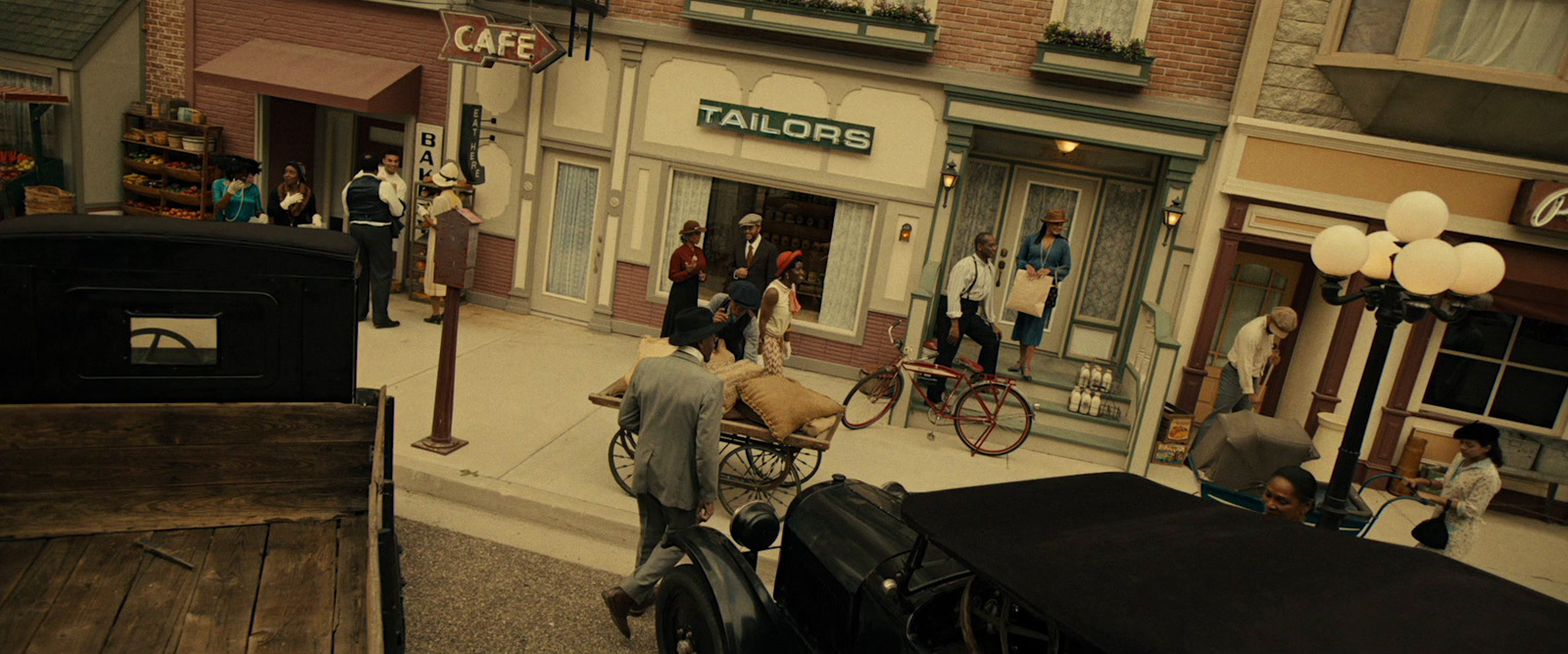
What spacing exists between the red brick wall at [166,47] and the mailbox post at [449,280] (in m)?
8.87

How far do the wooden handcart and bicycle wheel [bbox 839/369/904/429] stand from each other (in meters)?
1.78

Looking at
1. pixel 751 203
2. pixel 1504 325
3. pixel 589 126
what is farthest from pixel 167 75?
pixel 1504 325

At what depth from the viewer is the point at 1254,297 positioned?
1116cm

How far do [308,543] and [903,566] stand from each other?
2.99 m

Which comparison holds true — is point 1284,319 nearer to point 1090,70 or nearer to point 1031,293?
point 1031,293

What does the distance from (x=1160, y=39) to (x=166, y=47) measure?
45.8 feet

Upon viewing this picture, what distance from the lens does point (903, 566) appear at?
12.7ft

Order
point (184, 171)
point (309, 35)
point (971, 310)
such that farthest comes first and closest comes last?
point (184, 171), point (309, 35), point (971, 310)

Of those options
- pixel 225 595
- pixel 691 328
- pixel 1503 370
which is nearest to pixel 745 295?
pixel 691 328

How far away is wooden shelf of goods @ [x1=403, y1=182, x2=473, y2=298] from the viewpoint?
39.4 feet

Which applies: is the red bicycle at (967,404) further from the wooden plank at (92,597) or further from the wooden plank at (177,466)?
the wooden plank at (92,597)

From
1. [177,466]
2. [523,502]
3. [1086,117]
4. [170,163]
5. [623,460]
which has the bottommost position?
[523,502]

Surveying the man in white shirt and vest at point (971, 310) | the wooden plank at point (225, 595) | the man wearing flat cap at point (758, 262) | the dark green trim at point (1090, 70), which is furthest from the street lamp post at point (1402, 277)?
the wooden plank at point (225, 595)

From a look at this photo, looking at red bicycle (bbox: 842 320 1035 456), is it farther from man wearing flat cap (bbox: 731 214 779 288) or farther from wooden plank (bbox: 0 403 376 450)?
wooden plank (bbox: 0 403 376 450)
